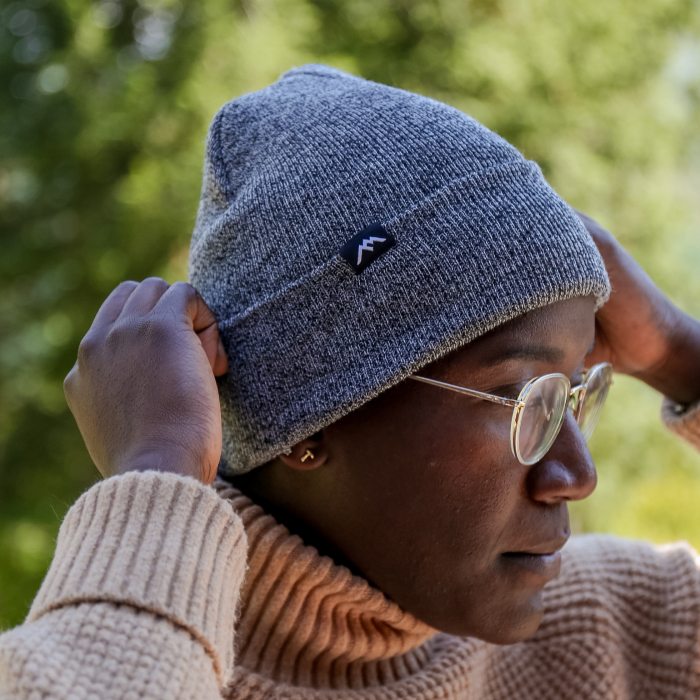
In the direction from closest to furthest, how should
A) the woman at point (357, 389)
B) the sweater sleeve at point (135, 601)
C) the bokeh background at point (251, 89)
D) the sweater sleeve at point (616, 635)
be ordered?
the sweater sleeve at point (135, 601)
the woman at point (357, 389)
the sweater sleeve at point (616, 635)
the bokeh background at point (251, 89)

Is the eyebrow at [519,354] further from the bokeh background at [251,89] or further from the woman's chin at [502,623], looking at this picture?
the bokeh background at [251,89]

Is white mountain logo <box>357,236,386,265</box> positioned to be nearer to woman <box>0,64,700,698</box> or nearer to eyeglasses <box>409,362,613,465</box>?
woman <box>0,64,700,698</box>

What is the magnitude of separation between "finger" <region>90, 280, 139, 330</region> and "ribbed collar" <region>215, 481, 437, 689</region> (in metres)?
0.37

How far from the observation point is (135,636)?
122 centimetres

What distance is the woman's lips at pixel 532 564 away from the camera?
1617 mm

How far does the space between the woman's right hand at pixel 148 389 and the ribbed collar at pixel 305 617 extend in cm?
23

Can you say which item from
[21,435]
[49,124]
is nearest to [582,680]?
[49,124]

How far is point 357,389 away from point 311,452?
0.58 feet

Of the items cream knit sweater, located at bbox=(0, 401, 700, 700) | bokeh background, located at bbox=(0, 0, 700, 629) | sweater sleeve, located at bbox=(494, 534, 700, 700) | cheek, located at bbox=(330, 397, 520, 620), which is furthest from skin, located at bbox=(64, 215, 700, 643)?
bokeh background, located at bbox=(0, 0, 700, 629)

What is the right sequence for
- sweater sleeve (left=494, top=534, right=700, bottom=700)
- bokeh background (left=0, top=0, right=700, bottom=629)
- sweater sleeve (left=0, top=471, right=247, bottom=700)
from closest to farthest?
sweater sleeve (left=0, top=471, right=247, bottom=700), sweater sleeve (left=494, top=534, right=700, bottom=700), bokeh background (left=0, top=0, right=700, bottom=629)

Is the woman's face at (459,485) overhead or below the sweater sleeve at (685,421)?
overhead

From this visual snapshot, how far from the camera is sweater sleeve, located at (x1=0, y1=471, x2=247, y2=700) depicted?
119 cm

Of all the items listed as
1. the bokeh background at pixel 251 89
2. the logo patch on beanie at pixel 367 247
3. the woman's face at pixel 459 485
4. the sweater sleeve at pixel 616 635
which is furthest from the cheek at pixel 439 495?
the bokeh background at pixel 251 89

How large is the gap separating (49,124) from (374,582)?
4094 millimetres
